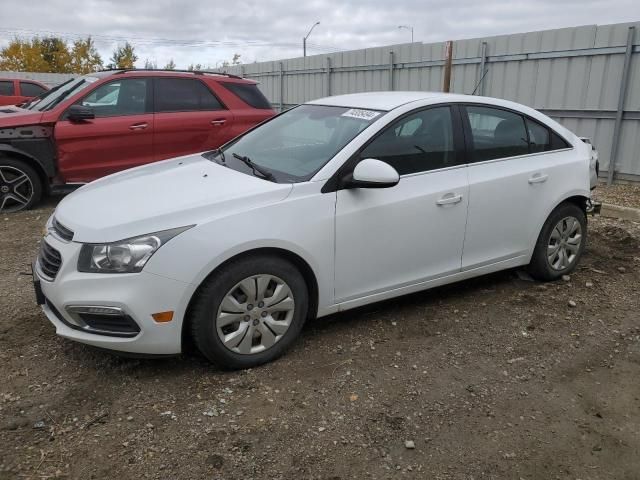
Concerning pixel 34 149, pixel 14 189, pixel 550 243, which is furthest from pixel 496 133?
pixel 14 189

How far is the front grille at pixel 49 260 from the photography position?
3.10 metres

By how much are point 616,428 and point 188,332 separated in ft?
7.64

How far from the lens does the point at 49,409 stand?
9.53 feet

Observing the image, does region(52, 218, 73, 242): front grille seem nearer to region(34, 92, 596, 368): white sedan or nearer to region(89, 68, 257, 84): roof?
region(34, 92, 596, 368): white sedan

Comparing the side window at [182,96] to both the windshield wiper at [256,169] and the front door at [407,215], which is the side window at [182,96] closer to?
the windshield wiper at [256,169]

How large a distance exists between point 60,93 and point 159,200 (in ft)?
16.0

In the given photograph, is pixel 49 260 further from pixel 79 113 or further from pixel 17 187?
pixel 17 187

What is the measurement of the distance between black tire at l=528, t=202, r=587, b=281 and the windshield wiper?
92.9 inches

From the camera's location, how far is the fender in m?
6.65

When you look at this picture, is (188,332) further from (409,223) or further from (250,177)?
(409,223)

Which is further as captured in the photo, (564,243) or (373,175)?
(564,243)

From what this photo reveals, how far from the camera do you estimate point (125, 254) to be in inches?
115

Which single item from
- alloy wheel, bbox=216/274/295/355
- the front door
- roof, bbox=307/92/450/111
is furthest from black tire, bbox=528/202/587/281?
alloy wheel, bbox=216/274/295/355

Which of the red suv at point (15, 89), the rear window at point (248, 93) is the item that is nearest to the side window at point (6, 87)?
the red suv at point (15, 89)
